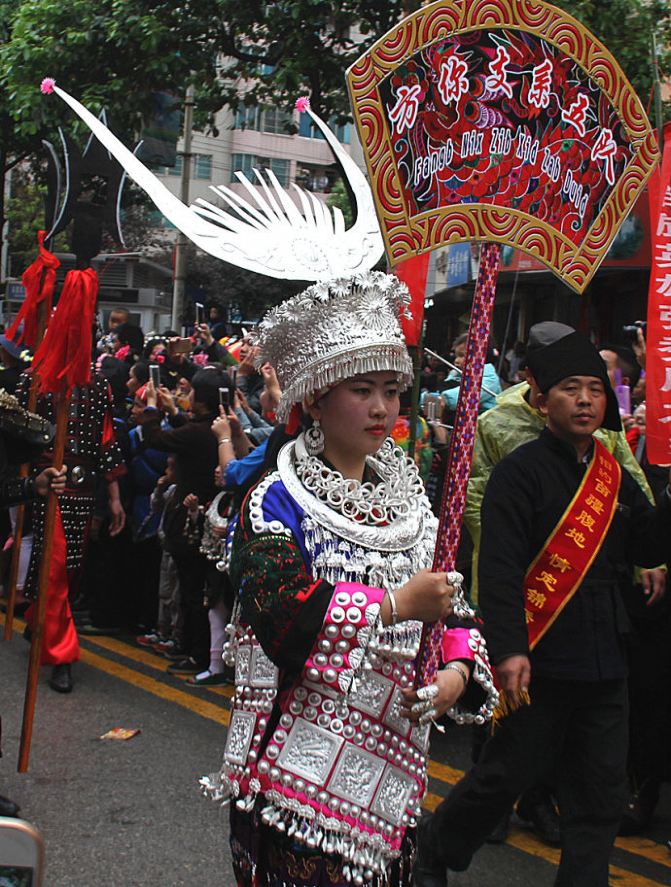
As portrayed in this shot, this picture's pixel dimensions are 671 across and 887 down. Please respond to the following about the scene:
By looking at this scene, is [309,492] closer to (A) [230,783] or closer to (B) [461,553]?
(A) [230,783]

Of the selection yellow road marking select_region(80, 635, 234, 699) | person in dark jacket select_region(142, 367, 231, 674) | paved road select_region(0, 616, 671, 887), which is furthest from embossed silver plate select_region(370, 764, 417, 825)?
person in dark jacket select_region(142, 367, 231, 674)

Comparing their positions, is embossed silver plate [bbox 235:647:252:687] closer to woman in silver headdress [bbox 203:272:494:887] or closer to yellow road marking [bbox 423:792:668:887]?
woman in silver headdress [bbox 203:272:494:887]

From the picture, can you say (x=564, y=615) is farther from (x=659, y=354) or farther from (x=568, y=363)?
(x=659, y=354)

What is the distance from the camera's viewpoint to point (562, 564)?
3.53 m

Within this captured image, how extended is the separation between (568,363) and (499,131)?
142 cm

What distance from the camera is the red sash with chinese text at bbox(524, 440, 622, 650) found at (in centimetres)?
352

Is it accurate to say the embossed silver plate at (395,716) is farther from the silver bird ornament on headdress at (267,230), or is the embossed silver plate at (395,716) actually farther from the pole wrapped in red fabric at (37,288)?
the pole wrapped in red fabric at (37,288)

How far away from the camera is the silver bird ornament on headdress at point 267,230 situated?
252cm

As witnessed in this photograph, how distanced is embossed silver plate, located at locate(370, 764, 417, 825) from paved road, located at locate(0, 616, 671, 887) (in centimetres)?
169

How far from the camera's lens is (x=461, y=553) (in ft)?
17.6

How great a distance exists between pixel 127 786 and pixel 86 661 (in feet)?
7.18

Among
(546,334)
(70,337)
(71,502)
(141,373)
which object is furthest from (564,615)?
(141,373)

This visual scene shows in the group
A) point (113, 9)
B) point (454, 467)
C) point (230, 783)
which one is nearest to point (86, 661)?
point (230, 783)

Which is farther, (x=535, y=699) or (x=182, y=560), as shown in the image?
(x=182, y=560)
